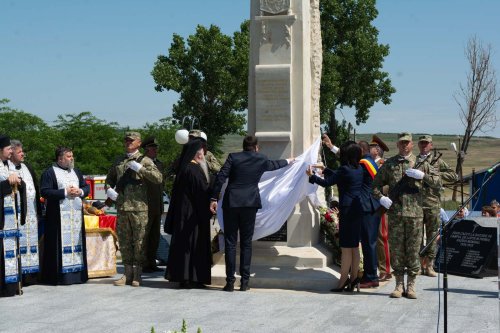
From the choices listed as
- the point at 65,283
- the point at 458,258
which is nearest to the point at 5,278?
the point at 65,283

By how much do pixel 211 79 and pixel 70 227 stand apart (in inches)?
1329

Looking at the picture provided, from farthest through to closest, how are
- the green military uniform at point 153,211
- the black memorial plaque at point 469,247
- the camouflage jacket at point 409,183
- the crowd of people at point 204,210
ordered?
the green military uniform at point 153,211 → the black memorial plaque at point 469,247 → the crowd of people at point 204,210 → the camouflage jacket at point 409,183

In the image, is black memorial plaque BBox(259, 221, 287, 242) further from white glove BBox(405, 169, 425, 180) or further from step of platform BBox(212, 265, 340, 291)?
white glove BBox(405, 169, 425, 180)

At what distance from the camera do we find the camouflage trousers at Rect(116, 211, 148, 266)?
11500mm

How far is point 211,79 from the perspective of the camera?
149 feet

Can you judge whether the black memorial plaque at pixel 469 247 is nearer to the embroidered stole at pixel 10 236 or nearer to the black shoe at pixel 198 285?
the black shoe at pixel 198 285

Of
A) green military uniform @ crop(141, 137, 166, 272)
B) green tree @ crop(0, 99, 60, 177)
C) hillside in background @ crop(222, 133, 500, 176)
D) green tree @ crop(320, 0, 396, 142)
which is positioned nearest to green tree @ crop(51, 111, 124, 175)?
green tree @ crop(0, 99, 60, 177)

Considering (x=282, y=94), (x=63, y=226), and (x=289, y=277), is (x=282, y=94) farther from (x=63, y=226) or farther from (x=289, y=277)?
(x=63, y=226)

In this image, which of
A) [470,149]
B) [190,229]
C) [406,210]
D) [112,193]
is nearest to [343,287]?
[406,210]

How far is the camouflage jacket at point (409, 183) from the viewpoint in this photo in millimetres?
10367

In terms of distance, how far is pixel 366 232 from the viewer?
37.3 ft

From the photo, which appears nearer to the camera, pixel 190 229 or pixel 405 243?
pixel 405 243

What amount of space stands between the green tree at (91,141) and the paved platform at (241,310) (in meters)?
34.6

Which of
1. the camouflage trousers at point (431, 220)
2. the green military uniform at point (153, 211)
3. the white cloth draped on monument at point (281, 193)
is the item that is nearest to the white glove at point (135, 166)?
the white cloth draped on monument at point (281, 193)
